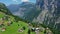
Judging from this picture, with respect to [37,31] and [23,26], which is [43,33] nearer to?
[37,31]

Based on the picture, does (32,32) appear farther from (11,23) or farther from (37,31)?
(11,23)

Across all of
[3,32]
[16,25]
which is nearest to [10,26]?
[16,25]

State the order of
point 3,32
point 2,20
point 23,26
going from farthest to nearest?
1. point 2,20
2. point 23,26
3. point 3,32

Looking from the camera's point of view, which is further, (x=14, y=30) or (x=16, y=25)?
(x=16, y=25)

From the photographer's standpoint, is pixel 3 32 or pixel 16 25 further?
pixel 16 25

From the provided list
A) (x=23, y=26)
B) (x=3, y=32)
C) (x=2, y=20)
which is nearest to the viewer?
(x=3, y=32)

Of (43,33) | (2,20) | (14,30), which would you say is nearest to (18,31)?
(14,30)

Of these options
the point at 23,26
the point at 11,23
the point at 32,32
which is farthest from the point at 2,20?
the point at 32,32

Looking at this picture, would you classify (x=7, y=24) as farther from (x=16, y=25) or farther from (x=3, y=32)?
(x=3, y=32)
